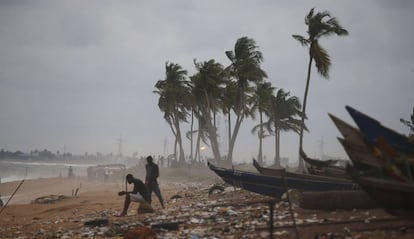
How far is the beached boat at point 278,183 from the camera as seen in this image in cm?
951

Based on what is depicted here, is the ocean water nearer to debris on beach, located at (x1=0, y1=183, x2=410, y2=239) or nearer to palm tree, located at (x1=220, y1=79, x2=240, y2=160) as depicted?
palm tree, located at (x1=220, y1=79, x2=240, y2=160)

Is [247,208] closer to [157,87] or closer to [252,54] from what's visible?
[252,54]

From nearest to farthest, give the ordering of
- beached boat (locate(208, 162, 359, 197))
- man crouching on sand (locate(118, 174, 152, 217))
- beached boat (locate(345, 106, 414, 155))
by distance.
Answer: beached boat (locate(345, 106, 414, 155)), beached boat (locate(208, 162, 359, 197)), man crouching on sand (locate(118, 174, 152, 217))

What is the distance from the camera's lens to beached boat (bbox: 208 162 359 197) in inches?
374

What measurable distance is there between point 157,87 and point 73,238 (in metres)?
32.8

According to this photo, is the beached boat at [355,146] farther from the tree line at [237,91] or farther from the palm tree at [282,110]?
the palm tree at [282,110]

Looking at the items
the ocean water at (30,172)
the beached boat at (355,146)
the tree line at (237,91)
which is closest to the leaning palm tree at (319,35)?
the tree line at (237,91)

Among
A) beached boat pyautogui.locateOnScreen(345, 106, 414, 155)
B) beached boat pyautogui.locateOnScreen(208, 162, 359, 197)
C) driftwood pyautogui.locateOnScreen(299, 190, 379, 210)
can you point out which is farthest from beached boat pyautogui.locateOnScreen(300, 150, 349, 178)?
beached boat pyautogui.locateOnScreen(345, 106, 414, 155)

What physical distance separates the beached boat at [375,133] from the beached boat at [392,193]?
58 cm

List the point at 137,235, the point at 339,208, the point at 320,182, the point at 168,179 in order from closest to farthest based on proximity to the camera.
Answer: the point at 137,235 → the point at 339,208 → the point at 320,182 → the point at 168,179

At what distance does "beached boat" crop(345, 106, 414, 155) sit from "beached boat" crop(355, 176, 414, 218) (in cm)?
58

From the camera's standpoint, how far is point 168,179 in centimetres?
3519

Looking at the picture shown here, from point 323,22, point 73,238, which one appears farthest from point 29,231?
point 323,22

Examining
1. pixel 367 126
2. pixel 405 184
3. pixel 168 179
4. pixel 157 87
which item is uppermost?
pixel 157 87
